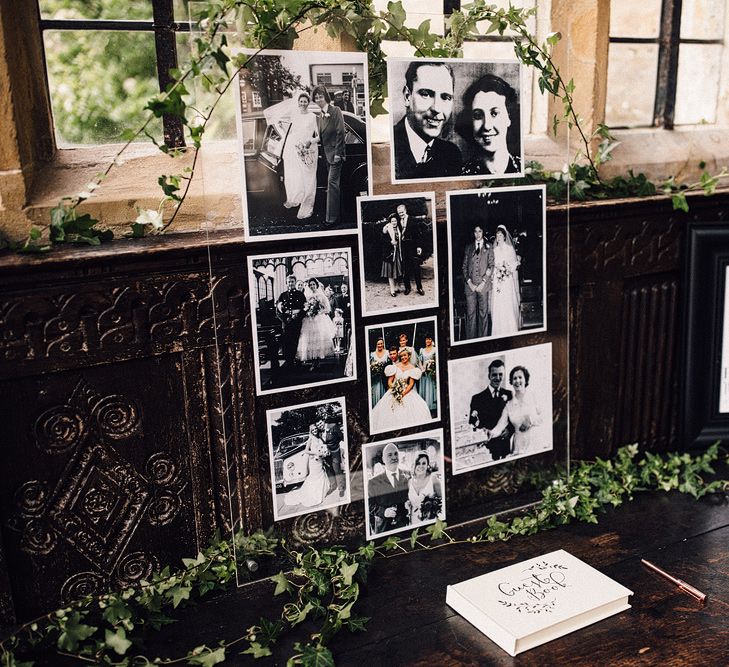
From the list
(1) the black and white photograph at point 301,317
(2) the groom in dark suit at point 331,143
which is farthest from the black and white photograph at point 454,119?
(1) the black and white photograph at point 301,317

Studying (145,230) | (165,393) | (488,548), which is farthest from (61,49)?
(488,548)

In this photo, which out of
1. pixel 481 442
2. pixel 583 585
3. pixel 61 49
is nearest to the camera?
pixel 583 585

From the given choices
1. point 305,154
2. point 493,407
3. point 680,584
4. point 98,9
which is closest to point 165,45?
point 98,9

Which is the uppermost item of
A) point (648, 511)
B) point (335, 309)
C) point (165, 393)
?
point (335, 309)

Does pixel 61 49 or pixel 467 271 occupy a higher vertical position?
pixel 61 49

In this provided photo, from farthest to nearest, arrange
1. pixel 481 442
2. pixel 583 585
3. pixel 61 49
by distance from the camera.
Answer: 1. pixel 481 442
2. pixel 61 49
3. pixel 583 585

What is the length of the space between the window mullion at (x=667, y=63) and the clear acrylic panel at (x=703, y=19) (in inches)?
1.7

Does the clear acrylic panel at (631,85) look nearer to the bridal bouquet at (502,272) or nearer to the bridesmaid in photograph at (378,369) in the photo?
the bridal bouquet at (502,272)

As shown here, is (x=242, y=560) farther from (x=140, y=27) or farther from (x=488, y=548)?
(x=140, y=27)

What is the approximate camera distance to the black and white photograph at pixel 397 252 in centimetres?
156

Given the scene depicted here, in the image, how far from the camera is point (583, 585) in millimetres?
1533

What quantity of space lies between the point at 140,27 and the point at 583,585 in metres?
1.55

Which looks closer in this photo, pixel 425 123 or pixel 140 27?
pixel 425 123

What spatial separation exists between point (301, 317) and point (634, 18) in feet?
4.90
